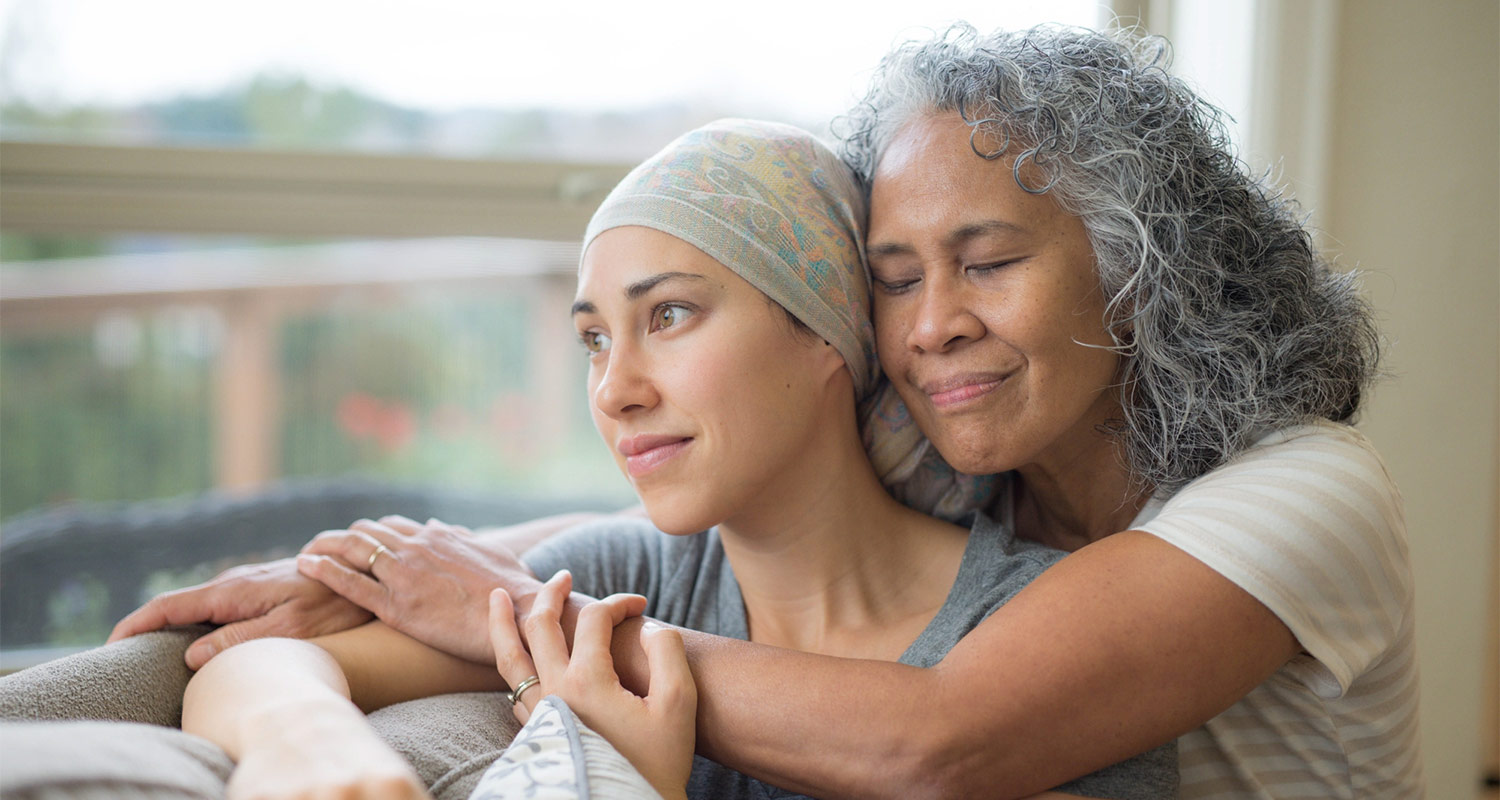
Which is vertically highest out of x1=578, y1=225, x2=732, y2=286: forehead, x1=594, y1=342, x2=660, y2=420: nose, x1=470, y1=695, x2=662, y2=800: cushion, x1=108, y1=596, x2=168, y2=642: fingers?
x1=578, y1=225, x2=732, y2=286: forehead

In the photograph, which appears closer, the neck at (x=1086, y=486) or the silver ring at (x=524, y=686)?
the silver ring at (x=524, y=686)

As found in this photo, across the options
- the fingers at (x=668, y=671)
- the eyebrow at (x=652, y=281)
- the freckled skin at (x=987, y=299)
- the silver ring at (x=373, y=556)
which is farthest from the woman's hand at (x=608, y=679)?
the freckled skin at (x=987, y=299)

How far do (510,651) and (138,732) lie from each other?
0.43m

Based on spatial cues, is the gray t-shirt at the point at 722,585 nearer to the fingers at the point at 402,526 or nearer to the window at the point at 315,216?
the fingers at the point at 402,526

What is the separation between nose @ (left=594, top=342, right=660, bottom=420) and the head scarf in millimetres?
166

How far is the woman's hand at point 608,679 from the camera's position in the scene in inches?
42.6

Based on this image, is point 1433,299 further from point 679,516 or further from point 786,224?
point 679,516

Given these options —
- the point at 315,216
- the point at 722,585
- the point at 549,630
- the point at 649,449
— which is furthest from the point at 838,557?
the point at 315,216

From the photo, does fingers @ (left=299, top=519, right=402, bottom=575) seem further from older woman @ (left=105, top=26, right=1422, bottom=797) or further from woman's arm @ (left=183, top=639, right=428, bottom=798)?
woman's arm @ (left=183, top=639, right=428, bottom=798)

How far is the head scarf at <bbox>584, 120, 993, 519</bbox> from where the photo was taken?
1.29 metres

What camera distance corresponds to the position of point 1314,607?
1.13 m

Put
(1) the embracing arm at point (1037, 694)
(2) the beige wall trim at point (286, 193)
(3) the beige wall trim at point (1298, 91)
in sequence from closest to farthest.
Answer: (1) the embracing arm at point (1037, 694), (2) the beige wall trim at point (286, 193), (3) the beige wall trim at point (1298, 91)

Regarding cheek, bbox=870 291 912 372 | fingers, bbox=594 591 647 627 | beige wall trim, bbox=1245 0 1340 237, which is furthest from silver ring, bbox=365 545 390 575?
beige wall trim, bbox=1245 0 1340 237

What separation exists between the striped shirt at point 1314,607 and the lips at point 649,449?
0.59 meters
